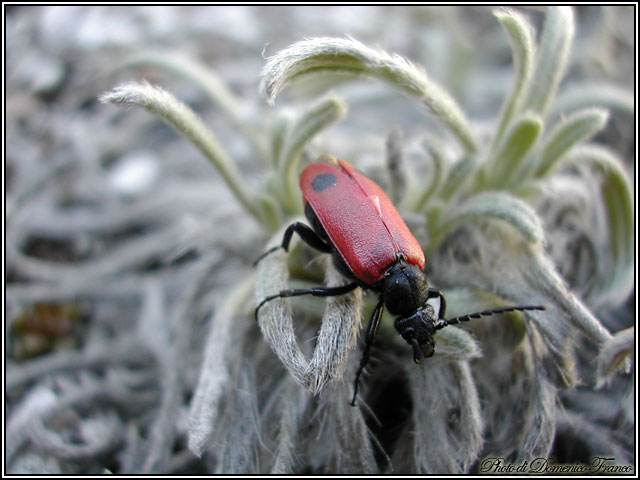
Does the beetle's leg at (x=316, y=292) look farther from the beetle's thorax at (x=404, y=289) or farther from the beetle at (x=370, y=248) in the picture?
the beetle's thorax at (x=404, y=289)

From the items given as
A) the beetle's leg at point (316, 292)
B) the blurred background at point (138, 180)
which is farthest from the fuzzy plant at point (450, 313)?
the blurred background at point (138, 180)

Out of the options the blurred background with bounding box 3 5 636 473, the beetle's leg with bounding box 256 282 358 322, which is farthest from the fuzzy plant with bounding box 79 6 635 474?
the blurred background with bounding box 3 5 636 473

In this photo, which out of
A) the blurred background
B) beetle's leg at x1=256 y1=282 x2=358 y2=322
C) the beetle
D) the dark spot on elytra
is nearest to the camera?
beetle's leg at x1=256 y1=282 x2=358 y2=322

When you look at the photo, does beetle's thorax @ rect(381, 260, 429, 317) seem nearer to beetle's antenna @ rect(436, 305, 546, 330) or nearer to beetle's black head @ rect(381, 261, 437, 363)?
beetle's black head @ rect(381, 261, 437, 363)

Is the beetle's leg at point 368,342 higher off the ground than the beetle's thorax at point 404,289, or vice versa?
the beetle's thorax at point 404,289

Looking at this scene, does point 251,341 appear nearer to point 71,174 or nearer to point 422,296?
point 422,296

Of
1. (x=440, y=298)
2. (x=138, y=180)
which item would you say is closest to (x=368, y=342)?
(x=440, y=298)
